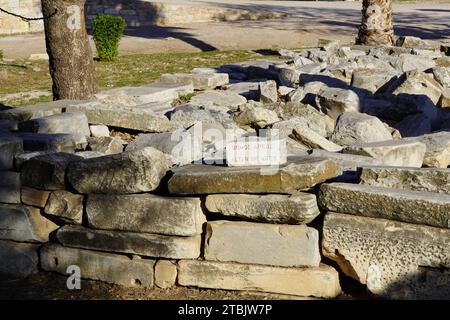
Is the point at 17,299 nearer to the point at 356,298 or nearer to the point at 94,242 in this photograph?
the point at 94,242

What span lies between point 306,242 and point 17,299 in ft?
6.28

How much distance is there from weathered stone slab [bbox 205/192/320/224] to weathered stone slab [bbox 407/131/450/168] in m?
1.71

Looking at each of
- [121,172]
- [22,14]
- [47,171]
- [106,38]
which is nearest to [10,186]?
[47,171]

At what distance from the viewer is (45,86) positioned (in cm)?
1067

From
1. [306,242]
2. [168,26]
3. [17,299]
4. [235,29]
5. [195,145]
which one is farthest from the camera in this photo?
[168,26]

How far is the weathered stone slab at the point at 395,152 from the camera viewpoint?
221 inches

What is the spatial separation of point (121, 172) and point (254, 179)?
2.90 ft

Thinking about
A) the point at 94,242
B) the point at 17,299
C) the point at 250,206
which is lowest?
the point at 17,299

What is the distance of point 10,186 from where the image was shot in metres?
5.35

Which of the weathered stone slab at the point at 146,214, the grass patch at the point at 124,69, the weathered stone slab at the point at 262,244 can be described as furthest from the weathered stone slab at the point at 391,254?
the grass patch at the point at 124,69

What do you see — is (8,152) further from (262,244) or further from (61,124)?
(262,244)

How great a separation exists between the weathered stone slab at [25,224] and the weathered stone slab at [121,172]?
0.46m

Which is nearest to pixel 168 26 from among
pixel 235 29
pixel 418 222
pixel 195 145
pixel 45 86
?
pixel 235 29

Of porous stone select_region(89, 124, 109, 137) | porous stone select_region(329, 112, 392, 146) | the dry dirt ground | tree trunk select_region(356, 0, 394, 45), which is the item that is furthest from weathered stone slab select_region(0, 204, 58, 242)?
the dry dirt ground
